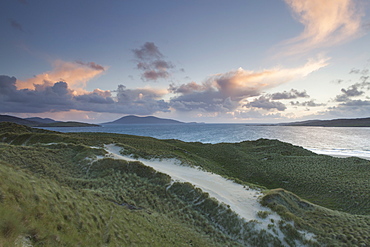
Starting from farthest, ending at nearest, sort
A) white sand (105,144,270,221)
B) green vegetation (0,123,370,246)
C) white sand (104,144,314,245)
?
white sand (105,144,270,221)
white sand (104,144,314,245)
green vegetation (0,123,370,246)

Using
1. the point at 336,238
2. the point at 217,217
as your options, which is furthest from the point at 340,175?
the point at 217,217

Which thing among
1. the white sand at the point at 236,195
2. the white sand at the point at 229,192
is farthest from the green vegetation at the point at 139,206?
the white sand at the point at 229,192

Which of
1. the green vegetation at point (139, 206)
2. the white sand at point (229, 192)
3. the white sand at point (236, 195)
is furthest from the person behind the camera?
the white sand at point (229, 192)

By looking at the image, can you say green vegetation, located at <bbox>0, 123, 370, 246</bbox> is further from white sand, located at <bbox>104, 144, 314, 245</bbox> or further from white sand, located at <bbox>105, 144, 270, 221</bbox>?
white sand, located at <bbox>105, 144, 270, 221</bbox>

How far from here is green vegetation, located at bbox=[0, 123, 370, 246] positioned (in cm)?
679

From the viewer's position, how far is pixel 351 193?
859 inches

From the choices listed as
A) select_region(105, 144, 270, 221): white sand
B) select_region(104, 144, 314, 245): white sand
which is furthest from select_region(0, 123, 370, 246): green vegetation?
select_region(105, 144, 270, 221): white sand

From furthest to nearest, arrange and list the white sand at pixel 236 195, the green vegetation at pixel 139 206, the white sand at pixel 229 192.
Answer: the white sand at pixel 229 192 → the white sand at pixel 236 195 → the green vegetation at pixel 139 206

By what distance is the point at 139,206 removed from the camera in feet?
46.8

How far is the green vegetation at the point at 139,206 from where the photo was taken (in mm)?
6785

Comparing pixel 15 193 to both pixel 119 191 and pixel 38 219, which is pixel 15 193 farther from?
pixel 119 191

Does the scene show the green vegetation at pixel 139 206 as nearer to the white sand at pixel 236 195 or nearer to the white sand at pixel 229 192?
the white sand at pixel 236 195

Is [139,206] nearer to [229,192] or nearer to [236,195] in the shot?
[229,192]

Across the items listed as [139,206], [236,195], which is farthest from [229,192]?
[139,206]
